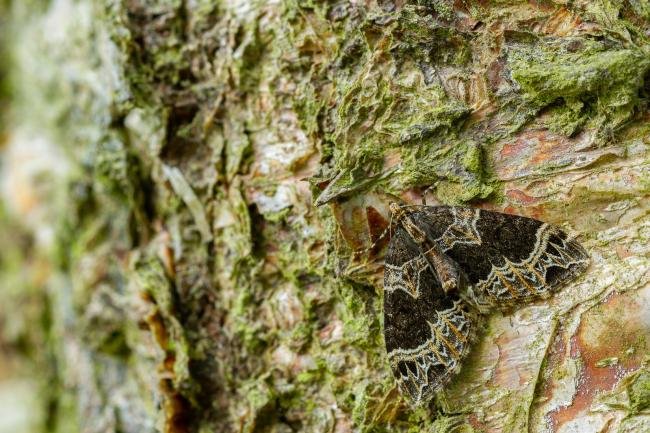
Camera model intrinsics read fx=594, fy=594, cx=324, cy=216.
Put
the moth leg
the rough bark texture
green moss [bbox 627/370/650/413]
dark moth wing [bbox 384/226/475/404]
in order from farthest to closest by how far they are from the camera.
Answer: the moth leg
dark moth wing [bbox 384/226/475/404]
the rough bark texture
green moss [bbox 627/370/650/413]

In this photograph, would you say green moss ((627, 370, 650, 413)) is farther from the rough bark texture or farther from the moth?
the moth

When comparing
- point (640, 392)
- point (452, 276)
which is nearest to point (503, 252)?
point (452, 276)

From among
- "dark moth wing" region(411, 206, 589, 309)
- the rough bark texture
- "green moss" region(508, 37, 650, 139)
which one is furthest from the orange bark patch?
"green moss" region(508, 37, 650, 139)

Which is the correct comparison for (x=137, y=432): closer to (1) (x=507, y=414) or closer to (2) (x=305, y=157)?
(2) (x=305, y=157)

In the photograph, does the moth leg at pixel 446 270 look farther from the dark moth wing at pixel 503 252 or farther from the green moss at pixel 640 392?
the green moss at pixel 640 392

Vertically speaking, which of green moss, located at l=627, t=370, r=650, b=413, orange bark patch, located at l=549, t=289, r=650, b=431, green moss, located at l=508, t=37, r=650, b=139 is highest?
green moss, located at l=508, t=37, r=650, b=139

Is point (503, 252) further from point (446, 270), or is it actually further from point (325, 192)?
point (325, 192)

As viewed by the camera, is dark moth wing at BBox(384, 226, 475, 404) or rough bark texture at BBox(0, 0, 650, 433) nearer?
rough bark texture at BBox(0, 0, 650, 433)
